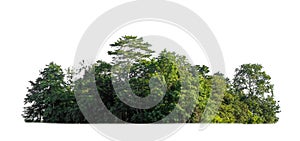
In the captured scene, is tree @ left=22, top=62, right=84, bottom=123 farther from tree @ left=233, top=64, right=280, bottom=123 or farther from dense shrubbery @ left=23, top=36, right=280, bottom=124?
tree @ left=233, top=64, right=280, bottom=123

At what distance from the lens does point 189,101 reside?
12852mm

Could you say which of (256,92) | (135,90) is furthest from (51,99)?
(256,92)

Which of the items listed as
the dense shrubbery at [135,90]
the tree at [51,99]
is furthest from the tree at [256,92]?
the tree at [51,99]

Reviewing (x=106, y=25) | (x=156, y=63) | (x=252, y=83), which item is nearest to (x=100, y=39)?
(x=106, y=25)

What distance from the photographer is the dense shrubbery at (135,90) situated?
12620 millimetres

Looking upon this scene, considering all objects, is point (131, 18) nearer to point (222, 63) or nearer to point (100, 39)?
point (100, 39)

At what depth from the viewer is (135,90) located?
12664mm

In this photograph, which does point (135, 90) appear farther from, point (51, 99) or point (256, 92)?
point (256, 92)

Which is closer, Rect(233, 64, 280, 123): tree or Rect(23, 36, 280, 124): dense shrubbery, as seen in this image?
Rect(23, 36, 280, 124): dense shrubbery

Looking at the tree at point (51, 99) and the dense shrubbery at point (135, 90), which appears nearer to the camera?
the dense shrubbery at point (135, 90)

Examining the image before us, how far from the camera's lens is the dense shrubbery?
41.4ft

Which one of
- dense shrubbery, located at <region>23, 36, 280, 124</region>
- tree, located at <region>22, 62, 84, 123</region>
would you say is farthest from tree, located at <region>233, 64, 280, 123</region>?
tree, located at <region>22, 62, 84, 123</region>

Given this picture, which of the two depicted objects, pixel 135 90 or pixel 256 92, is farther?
pixel 256 92

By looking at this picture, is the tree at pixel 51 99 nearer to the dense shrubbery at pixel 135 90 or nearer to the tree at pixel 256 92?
the dense shrubbery at pixel 135 90
